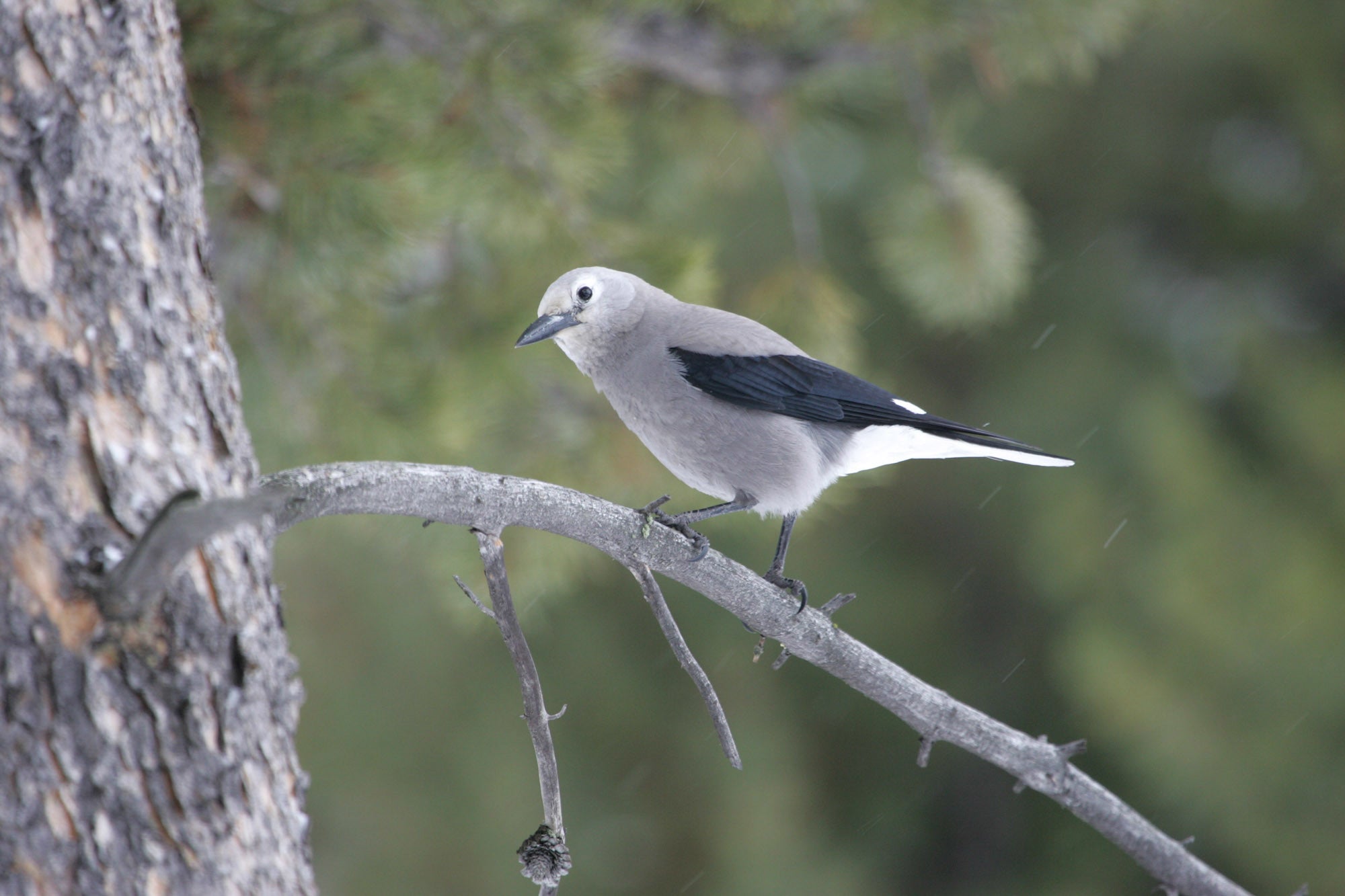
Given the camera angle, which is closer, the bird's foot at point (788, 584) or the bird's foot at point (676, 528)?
the bird's foot at point (676, 528)

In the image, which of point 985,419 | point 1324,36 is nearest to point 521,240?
point 985,419

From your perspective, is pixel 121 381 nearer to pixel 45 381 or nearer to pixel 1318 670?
pixel 45 381

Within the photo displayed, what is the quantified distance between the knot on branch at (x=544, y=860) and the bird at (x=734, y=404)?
643 millimetres

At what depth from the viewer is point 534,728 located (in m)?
1.27

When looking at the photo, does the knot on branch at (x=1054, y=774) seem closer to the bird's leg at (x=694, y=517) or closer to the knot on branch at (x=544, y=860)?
the bird's leg at (x=694, y=517)

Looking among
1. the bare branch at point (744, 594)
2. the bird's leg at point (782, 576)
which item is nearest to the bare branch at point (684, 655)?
the bare branch at point (744, 594)

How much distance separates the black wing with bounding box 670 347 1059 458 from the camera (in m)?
1.83

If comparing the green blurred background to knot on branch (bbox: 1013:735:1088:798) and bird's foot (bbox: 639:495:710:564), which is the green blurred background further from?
knot on branch (bbox: 1013:735:1088:798)

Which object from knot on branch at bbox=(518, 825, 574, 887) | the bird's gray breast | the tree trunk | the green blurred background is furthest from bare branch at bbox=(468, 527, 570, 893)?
the green blurred background

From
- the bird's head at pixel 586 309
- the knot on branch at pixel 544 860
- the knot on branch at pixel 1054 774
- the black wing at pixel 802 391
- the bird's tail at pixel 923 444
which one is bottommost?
the knot on branch at pixel 1054 774

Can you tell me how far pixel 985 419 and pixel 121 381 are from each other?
159 inches

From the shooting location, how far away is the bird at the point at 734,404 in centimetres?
179

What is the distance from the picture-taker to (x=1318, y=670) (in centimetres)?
354

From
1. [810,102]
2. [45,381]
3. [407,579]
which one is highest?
[407,579]
